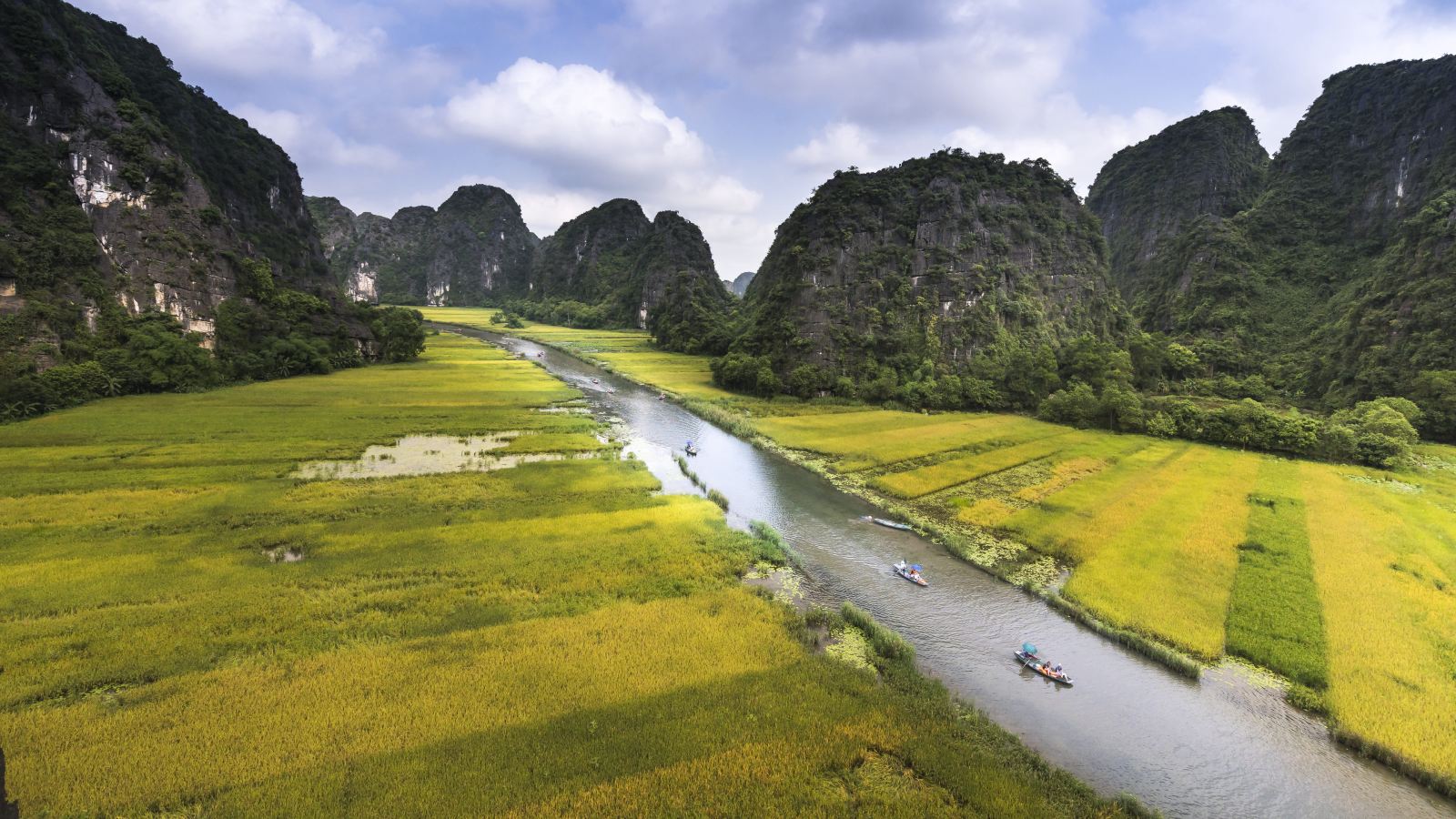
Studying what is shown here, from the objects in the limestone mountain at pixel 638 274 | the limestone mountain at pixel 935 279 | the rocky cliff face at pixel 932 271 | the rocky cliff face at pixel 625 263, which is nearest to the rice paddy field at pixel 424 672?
the limestone mountain at pixel 935 279

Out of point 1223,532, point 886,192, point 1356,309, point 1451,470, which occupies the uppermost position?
point 886,192

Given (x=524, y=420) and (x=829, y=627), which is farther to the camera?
(x=524, y=420)

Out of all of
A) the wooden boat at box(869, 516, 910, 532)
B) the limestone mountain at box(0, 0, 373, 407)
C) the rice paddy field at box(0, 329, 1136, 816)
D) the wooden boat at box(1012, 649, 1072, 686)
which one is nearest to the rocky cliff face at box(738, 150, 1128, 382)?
the wooden boat at box(869, 516, 910, 532)

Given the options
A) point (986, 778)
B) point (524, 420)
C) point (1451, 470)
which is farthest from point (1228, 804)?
point (1451, 470)

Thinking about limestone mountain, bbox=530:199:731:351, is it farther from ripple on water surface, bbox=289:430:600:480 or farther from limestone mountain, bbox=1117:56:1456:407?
limestone mountain, bbox=1117:56:1456:407

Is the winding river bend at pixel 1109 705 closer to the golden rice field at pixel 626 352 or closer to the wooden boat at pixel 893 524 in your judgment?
the wooden boat at pixel 893 524

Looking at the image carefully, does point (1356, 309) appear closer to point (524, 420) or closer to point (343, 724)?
point (524, 420)

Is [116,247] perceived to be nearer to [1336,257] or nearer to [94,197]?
[94,197]
